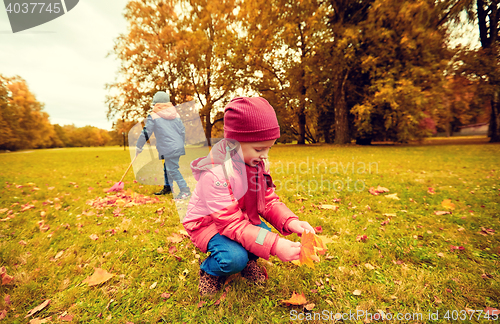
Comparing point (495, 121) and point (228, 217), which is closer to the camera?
point (228, 217)

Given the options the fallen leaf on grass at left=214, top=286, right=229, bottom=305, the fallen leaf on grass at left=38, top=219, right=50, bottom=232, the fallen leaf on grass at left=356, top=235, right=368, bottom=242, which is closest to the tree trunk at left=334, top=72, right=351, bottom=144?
the fallen leaf on grass at left=356, top=235, right=368, bottom=242

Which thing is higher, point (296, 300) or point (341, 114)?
Result: point (341, 114)

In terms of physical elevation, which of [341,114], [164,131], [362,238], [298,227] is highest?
[341,114]

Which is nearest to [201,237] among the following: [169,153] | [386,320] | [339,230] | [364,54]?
[386,320]

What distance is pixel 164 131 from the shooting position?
4520 millimetres

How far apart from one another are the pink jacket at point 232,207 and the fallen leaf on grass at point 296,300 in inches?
20.6

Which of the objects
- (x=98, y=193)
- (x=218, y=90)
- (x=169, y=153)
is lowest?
(x=98, y=193)

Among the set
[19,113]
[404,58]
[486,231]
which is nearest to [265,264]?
[486,231]

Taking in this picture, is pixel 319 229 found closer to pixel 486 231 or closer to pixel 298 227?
pixel 298 227

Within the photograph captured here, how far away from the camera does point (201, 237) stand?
1747 millimetres

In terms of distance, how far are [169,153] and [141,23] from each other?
19.4 m

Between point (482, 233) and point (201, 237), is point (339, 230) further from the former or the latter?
point (201, 237)

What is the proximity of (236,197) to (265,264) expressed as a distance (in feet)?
3.48

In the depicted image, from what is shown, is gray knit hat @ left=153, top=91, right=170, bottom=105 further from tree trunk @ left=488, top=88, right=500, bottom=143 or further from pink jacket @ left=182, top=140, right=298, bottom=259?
tree trunk @ left=488, top=88, right=500, bottom=143
